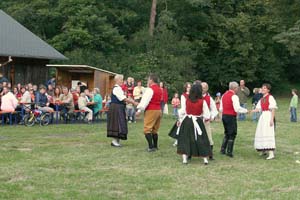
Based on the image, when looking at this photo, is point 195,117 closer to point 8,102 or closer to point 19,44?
point 8,102

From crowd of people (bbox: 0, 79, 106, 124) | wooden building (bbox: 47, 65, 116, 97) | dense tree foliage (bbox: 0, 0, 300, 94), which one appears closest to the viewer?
crowd of people (bbox: 0, 79, 106, 124)

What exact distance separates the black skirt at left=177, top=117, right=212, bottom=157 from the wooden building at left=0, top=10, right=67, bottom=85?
16026 millimetres

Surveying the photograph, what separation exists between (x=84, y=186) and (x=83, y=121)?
1220cm

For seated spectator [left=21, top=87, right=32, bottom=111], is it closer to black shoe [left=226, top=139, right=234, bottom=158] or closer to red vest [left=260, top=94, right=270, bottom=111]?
black shoe [left=226, top=139, right=234, bottom=158]

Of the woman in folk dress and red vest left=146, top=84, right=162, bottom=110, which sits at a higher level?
red vest left=146, top=84, right=162, bottom=110

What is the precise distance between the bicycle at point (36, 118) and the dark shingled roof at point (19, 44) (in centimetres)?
740

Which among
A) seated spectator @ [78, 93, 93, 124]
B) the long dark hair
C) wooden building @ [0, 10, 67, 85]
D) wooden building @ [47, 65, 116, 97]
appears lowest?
seated spectator @ [78, 93, 93, 124]

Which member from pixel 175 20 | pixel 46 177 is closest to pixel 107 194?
pixel 46 177

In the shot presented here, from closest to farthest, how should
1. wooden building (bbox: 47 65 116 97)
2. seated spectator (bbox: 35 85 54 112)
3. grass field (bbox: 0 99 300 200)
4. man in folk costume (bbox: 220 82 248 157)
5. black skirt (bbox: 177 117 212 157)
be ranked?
grass field (bbox: 0 99 300 200), black skirt (bbox: 177 117 212 157), man in folk costume (bbox: 220 82 248 157), seated spectator (bbox: 35 85 54 112), wooden building (bbox: 47 65 116 97)

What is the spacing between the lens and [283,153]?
42.1 feet

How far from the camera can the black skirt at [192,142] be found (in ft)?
35.1

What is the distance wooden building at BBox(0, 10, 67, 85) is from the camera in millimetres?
25719

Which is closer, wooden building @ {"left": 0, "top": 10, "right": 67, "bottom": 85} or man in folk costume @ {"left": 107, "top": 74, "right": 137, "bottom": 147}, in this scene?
man in folk costume @ {"left": 107, "top": 74, "right": 137, "bottom": 147}

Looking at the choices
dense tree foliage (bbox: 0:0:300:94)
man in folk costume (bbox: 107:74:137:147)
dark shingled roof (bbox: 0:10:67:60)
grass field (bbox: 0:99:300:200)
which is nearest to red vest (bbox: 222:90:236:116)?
grass field (bbox: 0:99:300:200)
